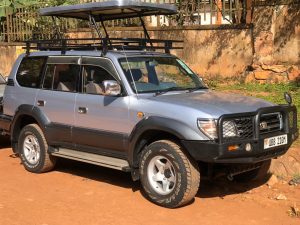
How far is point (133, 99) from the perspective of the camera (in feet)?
20.6

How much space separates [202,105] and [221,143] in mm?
569

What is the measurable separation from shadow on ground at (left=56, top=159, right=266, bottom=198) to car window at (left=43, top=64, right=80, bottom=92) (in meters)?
1.35

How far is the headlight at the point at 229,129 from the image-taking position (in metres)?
5.53

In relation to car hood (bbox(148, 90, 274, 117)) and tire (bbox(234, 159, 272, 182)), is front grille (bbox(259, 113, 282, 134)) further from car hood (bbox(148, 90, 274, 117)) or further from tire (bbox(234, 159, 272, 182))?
tire (bbox(234, 159, 272, 182))

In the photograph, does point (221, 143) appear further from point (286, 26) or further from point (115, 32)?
point (115, 32)

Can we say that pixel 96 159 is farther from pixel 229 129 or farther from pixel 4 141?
pixel 4 141

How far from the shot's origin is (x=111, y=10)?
7535mm

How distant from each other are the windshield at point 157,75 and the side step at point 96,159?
0.96 m

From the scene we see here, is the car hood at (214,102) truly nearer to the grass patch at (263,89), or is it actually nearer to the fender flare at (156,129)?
the fender flare at (156,129)

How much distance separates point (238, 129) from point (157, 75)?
1.65 meters

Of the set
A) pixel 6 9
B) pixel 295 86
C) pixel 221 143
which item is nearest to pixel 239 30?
pixel 295 86

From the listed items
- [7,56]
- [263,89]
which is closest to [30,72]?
[263,89]

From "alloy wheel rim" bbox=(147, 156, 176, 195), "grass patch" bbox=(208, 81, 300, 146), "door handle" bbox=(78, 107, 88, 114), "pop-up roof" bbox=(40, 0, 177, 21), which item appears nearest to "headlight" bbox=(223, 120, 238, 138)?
"alloy wheel rim" bbox=(147, 156, 176, 195)

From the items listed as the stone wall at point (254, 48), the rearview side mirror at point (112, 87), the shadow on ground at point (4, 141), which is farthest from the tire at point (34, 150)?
the stone wall at point (254, 48)
